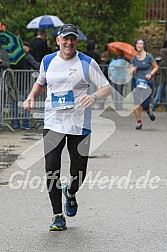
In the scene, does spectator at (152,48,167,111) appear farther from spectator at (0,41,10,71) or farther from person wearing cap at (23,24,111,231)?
person wearing cap at (23,24,111,231)

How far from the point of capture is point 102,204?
363 inches

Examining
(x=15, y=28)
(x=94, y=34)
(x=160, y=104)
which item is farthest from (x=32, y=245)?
(x=94, y=34)

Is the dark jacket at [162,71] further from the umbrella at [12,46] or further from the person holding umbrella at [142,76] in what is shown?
the umbrella at [12,46]

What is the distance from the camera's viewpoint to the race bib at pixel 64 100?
25.8 ft

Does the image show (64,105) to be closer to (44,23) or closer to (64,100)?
(64,100)

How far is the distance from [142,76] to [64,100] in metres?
8.92

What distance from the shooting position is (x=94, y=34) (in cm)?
2636

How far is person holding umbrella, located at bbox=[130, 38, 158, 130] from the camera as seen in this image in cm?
1644

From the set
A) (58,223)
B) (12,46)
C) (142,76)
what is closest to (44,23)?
(12,46)

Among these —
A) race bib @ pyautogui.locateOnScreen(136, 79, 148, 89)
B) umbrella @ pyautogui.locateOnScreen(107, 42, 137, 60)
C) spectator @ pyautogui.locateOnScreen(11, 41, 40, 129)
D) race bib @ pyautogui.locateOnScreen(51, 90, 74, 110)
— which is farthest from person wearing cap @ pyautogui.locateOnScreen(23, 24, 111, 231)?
umbrella @ pyautogui.locateOnScreen(107, 42, 137, 60)

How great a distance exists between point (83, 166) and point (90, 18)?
19052mm

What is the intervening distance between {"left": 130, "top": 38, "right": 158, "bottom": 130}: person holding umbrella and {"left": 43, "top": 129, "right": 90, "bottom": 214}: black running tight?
8446 mm

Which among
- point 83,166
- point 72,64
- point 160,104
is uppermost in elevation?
point 72,64

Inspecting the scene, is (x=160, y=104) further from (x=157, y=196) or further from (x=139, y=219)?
(x=139, y=219)
